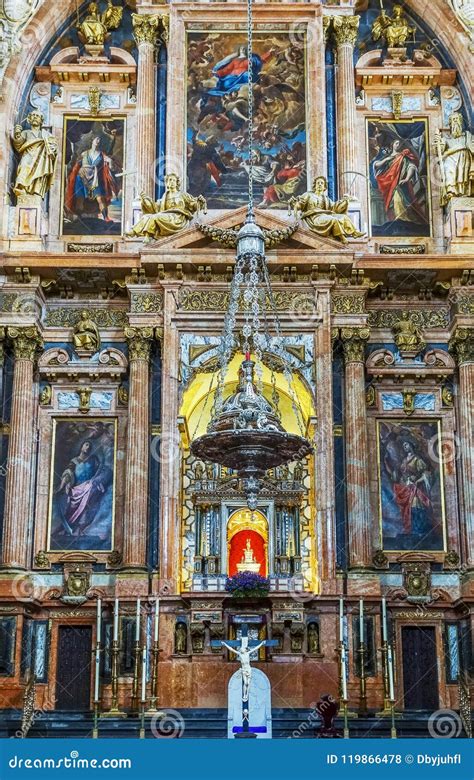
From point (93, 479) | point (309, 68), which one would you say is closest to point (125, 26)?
point (309, 68)

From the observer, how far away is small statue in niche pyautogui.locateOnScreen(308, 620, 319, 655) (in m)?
23.1

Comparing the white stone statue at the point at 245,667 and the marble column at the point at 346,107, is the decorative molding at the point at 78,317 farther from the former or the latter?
the white stone statue at the point at 245,667

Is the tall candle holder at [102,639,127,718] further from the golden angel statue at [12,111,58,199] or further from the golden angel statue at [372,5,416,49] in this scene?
the golden angel statue at [372,5,416,49]

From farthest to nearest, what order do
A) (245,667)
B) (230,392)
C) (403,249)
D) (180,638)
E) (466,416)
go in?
1. (230,392)
2. (403,249)
3. (466,416)
4. (180,638)
5. (245,667)

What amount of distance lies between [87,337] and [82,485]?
2922 millimetres

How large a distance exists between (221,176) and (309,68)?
301 centimetres

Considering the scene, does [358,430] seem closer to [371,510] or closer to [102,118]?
[371,510]

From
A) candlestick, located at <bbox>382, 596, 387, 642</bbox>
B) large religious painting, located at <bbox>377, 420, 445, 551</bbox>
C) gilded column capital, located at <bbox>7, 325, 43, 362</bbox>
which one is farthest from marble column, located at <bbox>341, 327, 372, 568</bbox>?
gilded column capital, located at <bbox>7, 325, 43, 362</bbox>

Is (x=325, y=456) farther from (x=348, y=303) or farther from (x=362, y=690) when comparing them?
(x=362, y=690)

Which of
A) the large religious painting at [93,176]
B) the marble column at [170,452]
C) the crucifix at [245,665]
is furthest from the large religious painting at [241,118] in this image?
the crucifix at [245,665]

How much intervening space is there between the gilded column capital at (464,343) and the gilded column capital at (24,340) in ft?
26.8

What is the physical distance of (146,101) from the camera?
87.9ft

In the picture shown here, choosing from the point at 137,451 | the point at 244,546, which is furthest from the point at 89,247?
the point at 244,546
